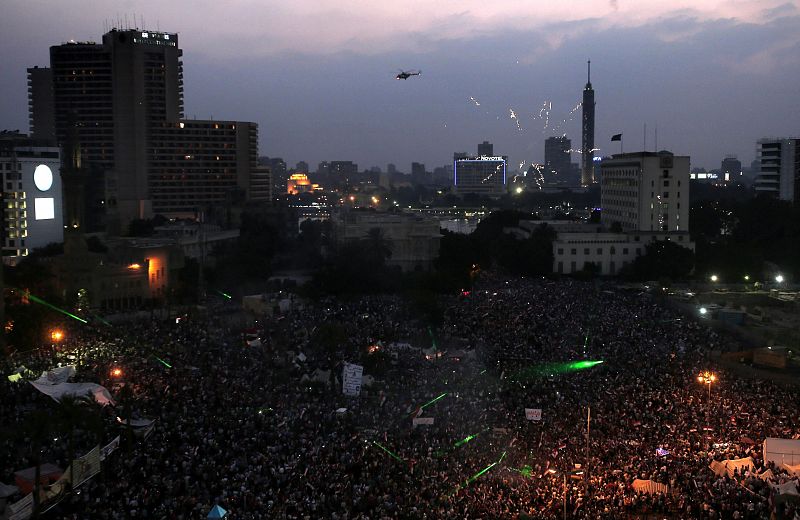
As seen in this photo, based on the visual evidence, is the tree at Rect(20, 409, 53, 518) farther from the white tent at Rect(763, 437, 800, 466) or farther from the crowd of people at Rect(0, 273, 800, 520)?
the white tent at Rect(763, 437, 800, 466)

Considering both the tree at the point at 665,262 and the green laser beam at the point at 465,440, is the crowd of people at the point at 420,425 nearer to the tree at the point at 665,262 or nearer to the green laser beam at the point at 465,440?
the green laser beam at the point at 465,440

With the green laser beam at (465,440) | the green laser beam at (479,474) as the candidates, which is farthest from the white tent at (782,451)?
the green laser beam at (465,440)

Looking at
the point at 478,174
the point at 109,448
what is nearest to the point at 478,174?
the point at 478,174

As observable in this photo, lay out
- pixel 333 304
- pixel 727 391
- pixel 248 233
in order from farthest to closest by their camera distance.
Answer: pixel 248 233 < pixel 333 304 < pixel 727 391

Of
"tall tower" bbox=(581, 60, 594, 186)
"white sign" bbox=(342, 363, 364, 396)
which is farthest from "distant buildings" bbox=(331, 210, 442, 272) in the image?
"tall tower" bbox=(581, 60, 594, 186)

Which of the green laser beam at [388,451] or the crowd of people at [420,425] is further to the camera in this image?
the green laser beam at [388,451]

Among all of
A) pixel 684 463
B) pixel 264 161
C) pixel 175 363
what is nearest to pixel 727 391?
pixel 684 463

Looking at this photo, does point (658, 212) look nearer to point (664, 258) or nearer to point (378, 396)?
point (664, 258)
